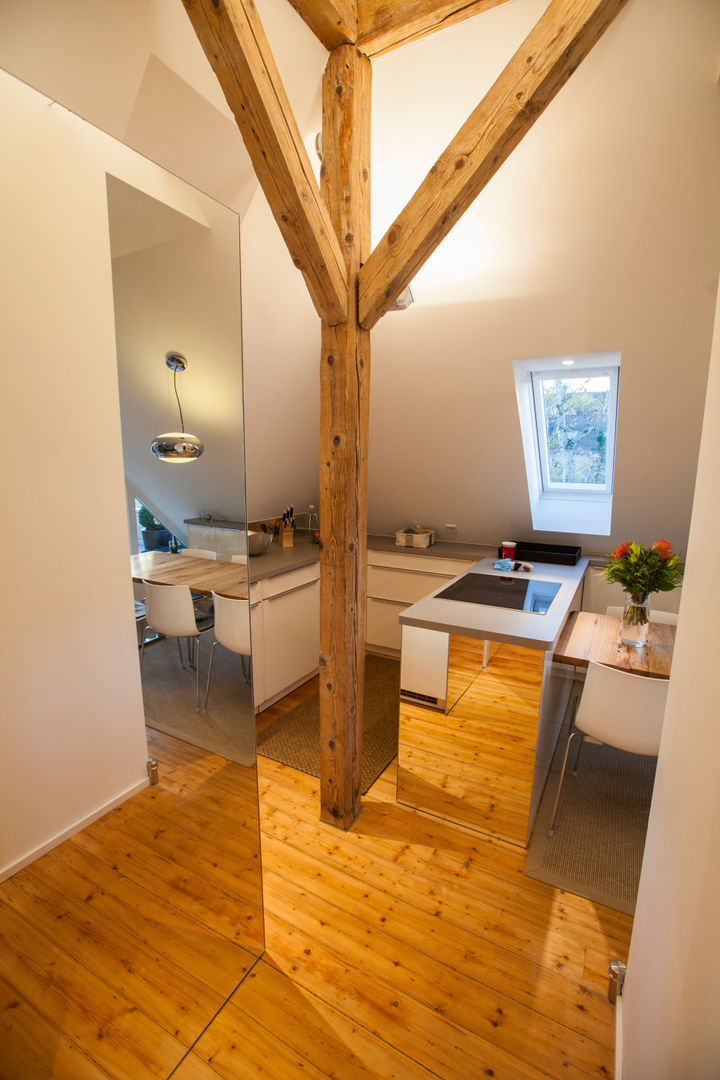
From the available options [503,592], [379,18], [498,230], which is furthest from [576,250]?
[503,592]

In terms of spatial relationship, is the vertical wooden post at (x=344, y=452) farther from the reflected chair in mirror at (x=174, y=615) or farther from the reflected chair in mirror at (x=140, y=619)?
the reflected chair in mirror at (x=140, y=619)

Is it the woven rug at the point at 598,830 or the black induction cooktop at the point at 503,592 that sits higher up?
the black induction cooktop at the point at 503,592

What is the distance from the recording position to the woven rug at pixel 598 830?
1921 mm

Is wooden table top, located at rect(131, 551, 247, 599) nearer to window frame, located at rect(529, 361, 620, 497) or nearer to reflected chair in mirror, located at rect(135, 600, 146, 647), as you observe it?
reflected chair in mirror, located at rect(135, 600, 146, 647)

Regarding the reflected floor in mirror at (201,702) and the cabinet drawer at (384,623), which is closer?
the reflected floor in mirror at (201,702)

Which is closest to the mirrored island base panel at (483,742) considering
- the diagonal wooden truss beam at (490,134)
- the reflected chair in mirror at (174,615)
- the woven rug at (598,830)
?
the woven rug at (598,830)

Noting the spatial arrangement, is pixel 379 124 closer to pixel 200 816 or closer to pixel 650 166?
pixel 650 166

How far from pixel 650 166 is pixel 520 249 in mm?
559

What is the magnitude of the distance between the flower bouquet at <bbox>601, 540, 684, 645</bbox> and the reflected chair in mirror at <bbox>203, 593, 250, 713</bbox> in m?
1.80

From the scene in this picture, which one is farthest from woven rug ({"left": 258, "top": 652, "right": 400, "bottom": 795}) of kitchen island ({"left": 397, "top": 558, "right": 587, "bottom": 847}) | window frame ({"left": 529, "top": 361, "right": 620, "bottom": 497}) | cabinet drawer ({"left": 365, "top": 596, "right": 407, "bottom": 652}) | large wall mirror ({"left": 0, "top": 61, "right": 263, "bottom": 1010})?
window frame ({"left": 529, "top": 361, "right": 620, "bottom": 497})

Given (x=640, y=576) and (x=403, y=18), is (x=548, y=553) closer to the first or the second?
(x=640, y=576)

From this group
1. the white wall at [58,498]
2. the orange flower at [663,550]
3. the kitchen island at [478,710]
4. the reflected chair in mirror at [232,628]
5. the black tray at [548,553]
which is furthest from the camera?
the black tray at [548,553]

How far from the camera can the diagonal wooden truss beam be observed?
1314mm

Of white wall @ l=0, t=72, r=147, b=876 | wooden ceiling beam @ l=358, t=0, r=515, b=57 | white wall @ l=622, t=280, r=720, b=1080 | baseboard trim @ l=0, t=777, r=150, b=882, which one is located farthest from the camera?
wooden ceiling beam @ l=358, t=0, r=515, b=57
